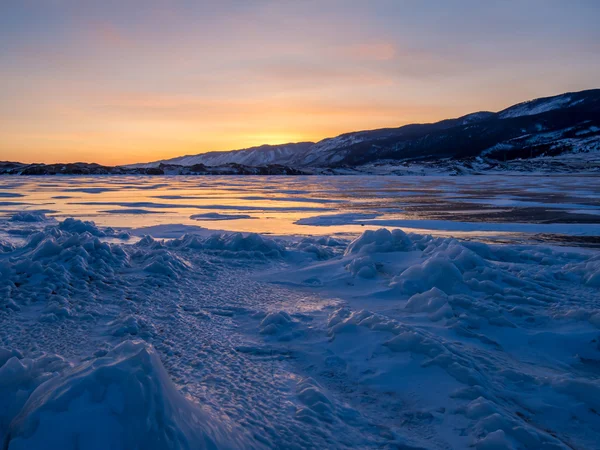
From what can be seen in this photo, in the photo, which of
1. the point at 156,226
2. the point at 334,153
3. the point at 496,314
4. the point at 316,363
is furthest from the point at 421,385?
the point at 334,153

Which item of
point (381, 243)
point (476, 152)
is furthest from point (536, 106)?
point (381, 243)

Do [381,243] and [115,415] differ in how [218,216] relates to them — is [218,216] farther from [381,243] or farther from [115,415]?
[115,415]

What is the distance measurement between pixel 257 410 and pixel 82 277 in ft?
12.0

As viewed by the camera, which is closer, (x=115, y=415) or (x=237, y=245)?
(x=115, y=415)

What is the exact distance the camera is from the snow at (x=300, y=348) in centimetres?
212

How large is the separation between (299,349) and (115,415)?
1.78 m

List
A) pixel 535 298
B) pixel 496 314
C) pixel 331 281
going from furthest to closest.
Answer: pixel 331 281 → pixel 535 298 → pixel 496 314

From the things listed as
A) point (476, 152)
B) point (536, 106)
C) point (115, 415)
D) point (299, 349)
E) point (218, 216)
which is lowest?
point (299, 349)

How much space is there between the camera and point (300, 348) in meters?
3.52

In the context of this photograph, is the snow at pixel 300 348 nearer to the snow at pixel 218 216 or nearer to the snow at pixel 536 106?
the snow at pixel 218 216

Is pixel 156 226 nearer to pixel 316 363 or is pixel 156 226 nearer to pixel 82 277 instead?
pixel 82 277

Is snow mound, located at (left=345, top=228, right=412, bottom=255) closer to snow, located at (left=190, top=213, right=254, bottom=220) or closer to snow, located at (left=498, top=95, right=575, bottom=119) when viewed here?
snow, located at (left=190, top=213, right=254, bottom=220)

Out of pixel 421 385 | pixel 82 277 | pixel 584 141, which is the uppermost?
pixel 584 141

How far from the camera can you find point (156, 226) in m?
10.8
